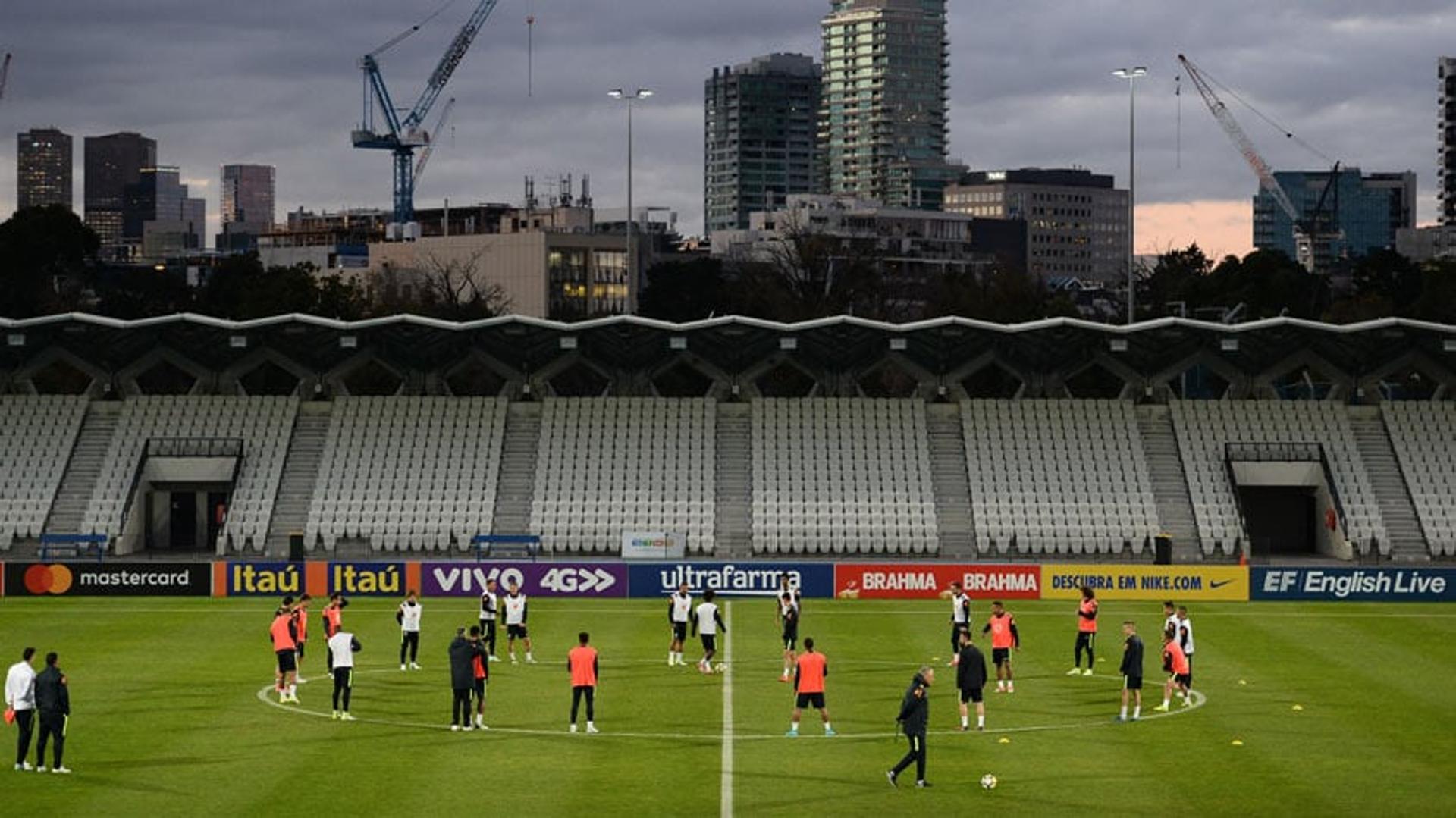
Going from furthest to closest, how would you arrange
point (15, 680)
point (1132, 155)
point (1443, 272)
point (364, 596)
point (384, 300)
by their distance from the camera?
point (384, 300)
point (1443, 272)
point (1132, 155)
point (364, 596)
point (15, 680)

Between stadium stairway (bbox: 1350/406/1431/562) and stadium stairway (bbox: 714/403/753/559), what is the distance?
20.3 m

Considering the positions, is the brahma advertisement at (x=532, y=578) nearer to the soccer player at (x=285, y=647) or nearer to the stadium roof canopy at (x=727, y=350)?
the stadium roof canopy at (x=727, y=350)

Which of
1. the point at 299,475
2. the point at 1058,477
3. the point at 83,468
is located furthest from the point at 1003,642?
the point at 83,468

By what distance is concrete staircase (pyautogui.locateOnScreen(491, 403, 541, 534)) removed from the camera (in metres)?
63.0

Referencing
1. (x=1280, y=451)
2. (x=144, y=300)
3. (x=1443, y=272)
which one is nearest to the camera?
(x=1280, y=451)

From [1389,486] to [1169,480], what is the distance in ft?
23.4

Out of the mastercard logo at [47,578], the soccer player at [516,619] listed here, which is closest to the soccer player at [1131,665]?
the soccer player at [516,619]

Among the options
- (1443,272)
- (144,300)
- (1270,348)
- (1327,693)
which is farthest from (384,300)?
(1327,693)

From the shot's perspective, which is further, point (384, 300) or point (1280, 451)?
point (384, 300)

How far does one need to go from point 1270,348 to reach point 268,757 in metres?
45.6

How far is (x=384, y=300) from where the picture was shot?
134625mm

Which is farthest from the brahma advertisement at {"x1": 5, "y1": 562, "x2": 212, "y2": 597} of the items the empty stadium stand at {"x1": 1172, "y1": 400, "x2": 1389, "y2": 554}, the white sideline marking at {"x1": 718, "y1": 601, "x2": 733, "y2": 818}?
the empty stadium stand at {"x1": 1172, "y1": 400, "x2": 1389, "y2": 554}

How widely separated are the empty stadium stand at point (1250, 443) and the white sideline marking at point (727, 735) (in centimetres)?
2145

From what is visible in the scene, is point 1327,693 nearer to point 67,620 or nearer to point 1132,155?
point 67,620
